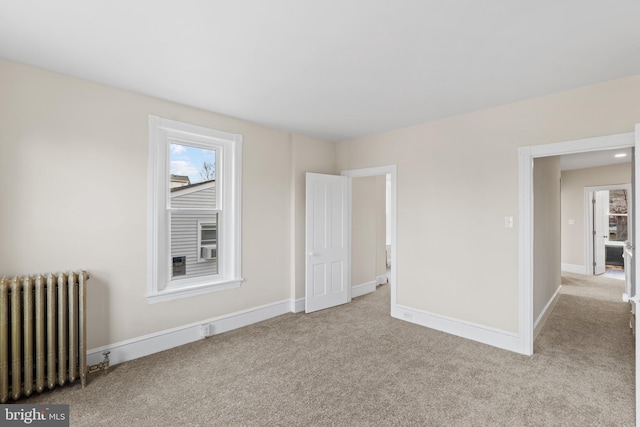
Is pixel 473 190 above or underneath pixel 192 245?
above

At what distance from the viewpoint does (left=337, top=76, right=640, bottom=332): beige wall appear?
283 centimetres

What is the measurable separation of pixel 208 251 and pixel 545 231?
4.40 meters

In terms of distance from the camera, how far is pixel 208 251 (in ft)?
12.1

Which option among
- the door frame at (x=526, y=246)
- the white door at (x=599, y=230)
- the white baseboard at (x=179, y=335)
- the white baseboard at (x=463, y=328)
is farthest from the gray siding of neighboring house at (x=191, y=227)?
the white door at (x=599, y=230)

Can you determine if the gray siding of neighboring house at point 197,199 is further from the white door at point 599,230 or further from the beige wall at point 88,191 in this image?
the white door at point 599,230

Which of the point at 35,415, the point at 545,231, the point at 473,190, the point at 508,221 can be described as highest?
the point at 473,190

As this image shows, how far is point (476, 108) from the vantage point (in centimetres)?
337

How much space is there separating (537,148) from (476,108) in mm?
748

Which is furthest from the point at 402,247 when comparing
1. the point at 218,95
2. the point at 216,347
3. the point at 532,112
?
the point at 218,95

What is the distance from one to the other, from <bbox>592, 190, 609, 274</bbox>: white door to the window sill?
26.1 feet

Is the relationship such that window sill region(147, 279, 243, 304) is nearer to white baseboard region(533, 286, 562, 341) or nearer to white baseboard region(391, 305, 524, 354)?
white baseboard region(391, 305, 524, 354)

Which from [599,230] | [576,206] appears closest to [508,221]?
[576,206]

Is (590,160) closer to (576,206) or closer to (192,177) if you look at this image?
(576,206)

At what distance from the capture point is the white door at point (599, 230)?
6.97 meters
